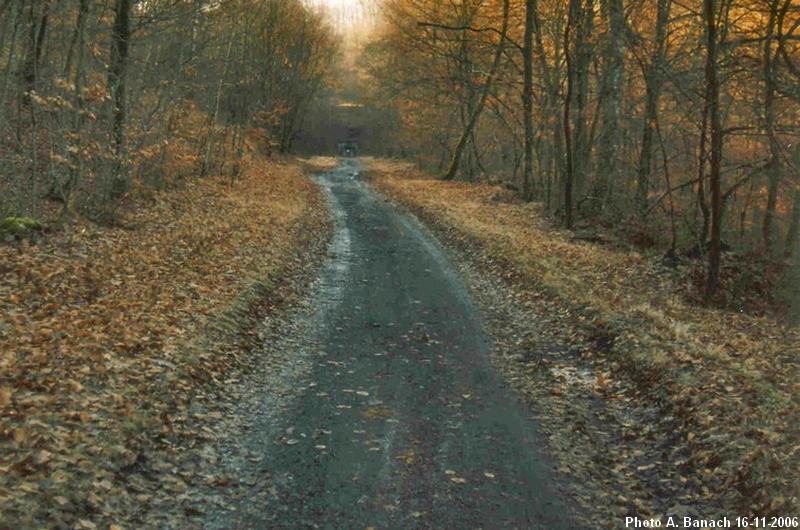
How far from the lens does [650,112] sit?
16875 millimetres

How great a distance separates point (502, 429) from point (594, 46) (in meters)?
15.6

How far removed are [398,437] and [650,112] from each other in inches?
517

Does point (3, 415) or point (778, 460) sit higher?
point (778, 460)

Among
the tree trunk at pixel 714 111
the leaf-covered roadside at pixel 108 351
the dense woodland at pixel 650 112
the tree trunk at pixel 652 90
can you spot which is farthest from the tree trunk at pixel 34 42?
the tree trunk at pixel 652 90

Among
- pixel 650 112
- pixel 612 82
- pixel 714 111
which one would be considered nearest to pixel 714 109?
pixel 714 111

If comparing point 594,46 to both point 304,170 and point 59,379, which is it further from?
point 304,170

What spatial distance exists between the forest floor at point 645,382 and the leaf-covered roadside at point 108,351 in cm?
383

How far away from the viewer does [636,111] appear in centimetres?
2466

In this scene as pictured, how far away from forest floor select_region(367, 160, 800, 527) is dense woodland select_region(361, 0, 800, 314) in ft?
7.19

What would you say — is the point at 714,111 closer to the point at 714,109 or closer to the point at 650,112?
the point at 714,109

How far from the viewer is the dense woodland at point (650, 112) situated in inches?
518

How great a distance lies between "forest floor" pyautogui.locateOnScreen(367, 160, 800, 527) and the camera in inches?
229

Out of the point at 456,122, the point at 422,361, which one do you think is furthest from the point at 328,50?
the point at 422,361

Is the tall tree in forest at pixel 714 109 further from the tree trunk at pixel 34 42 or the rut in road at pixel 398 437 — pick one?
the tree trunk at pixel 34 42
